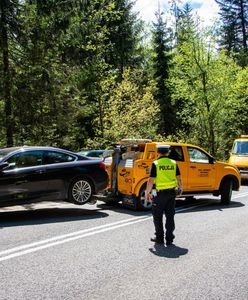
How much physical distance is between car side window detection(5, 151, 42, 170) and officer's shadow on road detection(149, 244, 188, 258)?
13.2ft

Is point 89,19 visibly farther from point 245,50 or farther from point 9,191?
point 245,50

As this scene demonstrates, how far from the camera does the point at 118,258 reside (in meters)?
5.86

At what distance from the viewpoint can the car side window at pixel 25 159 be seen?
29.5ft

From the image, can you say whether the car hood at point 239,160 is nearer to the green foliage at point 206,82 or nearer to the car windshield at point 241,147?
the car windshield at point 241,147

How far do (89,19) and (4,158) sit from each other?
30.3ft

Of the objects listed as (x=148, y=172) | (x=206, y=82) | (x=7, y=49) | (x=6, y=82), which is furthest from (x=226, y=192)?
(x=206, y=82)

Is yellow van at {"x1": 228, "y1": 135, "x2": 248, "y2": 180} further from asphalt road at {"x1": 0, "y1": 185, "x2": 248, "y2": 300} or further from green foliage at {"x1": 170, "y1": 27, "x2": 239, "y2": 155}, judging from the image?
asphalt road at {"x1": 0, "y1": 185, "x2": 248, "y2": 300}

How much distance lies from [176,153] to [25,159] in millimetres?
4397

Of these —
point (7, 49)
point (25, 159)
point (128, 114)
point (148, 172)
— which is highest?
point (7, 49)

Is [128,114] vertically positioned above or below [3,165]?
above

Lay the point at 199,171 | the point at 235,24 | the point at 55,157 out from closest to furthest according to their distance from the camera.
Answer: the point at 55,157 → the point at 199,171 → the point at 235,24

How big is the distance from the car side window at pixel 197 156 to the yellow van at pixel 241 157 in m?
6.56

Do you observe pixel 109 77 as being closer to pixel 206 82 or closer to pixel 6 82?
pixel 206 82

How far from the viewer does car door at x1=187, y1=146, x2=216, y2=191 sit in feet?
37.6
